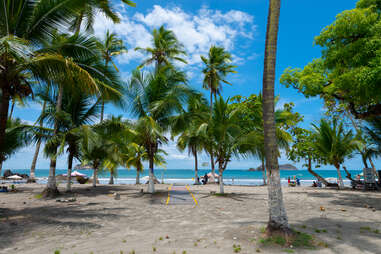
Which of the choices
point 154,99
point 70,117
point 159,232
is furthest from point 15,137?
point 159,232

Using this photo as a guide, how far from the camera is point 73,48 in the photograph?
27.9 ft

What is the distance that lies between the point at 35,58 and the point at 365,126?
19716mm

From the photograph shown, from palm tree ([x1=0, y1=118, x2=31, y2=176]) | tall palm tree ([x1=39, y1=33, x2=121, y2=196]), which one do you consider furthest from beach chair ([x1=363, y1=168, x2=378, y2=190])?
palm tree ([x1=0, y1=118, x2=31, y2=176])

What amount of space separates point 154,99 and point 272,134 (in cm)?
979

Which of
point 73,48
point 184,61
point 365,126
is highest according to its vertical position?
point 184,61

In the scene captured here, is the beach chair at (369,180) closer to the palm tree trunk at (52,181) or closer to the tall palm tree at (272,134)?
the tall palm tree at (272,134)

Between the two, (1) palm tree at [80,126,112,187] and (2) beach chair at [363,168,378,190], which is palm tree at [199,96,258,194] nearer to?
(1) palm tree at [80,126,112,187]

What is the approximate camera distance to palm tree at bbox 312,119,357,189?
17.8 metres

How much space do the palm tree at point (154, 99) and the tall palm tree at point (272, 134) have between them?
27.2 feet

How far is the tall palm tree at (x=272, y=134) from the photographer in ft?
17.1

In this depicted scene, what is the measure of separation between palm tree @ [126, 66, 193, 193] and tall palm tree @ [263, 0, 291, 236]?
8.28 m

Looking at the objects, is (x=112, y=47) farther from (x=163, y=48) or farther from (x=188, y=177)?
(x=188, y=177)

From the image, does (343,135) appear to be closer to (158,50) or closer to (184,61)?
(184,61)

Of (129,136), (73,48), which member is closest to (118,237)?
(73,48)
